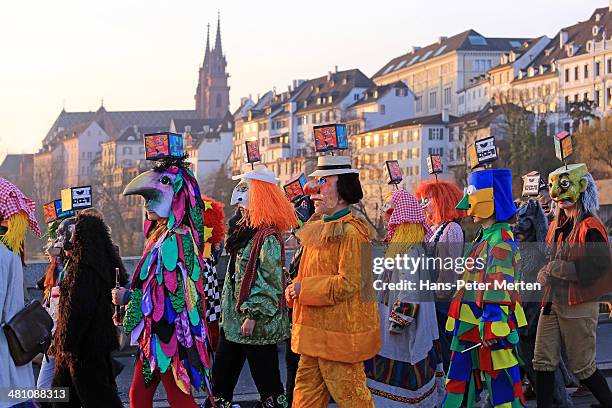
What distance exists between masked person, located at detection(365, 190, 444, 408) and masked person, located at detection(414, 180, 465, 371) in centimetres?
61

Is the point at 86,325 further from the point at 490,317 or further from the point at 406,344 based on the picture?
the point at 490,317

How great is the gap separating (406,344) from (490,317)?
111cm

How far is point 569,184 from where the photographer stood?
358 inches

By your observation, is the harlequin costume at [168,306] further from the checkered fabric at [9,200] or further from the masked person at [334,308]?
the checkered fabric at [9,200]

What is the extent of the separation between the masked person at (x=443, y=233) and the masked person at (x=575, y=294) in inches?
33.4

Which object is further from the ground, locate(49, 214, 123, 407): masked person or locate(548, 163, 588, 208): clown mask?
locate(548, 163, 588, 208): clown mask

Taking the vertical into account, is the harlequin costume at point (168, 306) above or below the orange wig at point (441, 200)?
below

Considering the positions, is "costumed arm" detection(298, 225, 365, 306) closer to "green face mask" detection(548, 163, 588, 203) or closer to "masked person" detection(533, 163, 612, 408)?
"masked person" detection(533, 163, 612, 408)

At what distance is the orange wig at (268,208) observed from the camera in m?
8.62

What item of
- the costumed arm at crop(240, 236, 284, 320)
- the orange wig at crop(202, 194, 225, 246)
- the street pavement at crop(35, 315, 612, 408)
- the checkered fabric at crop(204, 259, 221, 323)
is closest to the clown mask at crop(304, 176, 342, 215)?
the costumed arm at crop(240, 236, 284, 320)

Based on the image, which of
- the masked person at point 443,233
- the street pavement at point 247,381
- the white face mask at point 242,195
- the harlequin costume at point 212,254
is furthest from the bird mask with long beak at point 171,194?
the masked person at point 443,233

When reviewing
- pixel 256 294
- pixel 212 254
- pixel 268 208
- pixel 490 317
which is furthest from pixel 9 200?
pixel 212 254

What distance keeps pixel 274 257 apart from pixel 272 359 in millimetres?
717

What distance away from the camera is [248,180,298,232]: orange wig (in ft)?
28.3
